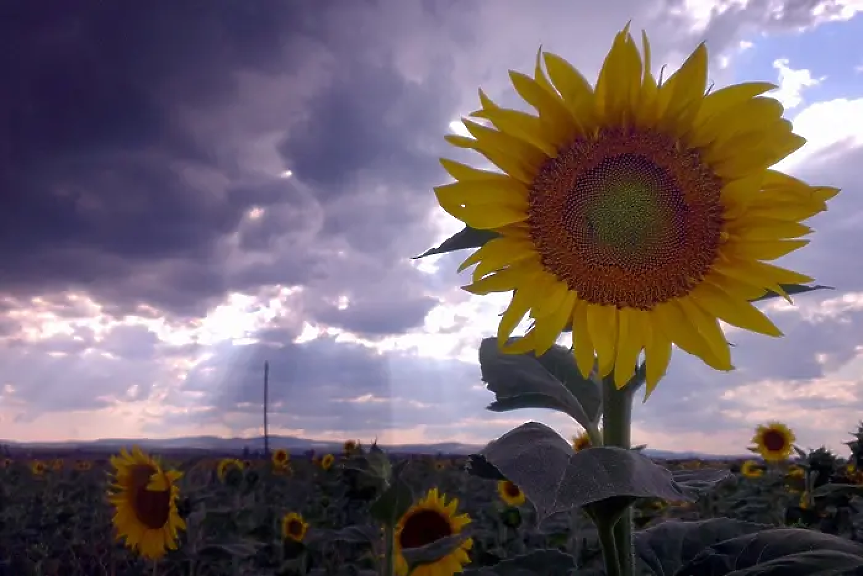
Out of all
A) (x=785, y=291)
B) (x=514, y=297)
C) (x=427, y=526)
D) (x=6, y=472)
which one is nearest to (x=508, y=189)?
(x=514, y=297)

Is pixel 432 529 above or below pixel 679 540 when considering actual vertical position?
below

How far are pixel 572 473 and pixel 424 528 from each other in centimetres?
398

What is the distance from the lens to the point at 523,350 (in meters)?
2.11

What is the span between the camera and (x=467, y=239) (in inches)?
83.5

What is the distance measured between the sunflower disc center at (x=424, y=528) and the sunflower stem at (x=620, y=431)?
3.32 meters

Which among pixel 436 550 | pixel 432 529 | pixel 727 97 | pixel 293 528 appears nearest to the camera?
pixel 727 97

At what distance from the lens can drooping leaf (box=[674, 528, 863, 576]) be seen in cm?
180

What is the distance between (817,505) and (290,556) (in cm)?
469

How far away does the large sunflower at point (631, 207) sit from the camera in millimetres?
2100

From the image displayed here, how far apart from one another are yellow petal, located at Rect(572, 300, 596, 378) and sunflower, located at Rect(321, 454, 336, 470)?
8.76 meters

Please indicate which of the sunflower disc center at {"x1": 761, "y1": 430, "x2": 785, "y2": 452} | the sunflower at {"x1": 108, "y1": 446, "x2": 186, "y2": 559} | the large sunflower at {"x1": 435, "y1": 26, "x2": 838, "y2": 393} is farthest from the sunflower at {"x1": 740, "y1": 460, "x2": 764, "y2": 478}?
the large sunflower at {"x1": 435, "y1": 26, "x2": 838, "y2": 393}

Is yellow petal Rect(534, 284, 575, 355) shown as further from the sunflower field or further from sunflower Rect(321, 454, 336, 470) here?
sunflower Rect(321, 454, 336, 470)

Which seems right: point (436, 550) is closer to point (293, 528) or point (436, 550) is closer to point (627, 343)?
point (627, 343)

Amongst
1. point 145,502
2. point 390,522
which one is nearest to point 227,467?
point 145,502
